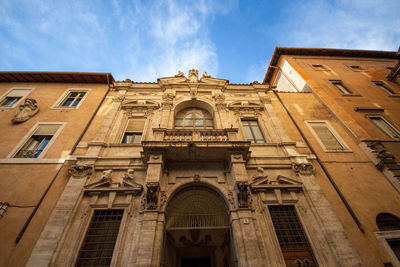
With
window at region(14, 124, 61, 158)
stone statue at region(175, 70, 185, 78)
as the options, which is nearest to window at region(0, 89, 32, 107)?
window at region(14, 124, 61, 158)

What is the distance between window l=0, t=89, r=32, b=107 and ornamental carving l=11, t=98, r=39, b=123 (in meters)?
1.53

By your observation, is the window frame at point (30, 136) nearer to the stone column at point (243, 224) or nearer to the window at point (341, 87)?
the stone column at point (243, 224)

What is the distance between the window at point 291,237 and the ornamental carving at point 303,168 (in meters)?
1.67

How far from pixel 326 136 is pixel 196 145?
772 centimetres

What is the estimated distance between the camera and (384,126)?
1052 centimetres

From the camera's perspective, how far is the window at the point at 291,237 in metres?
5.79

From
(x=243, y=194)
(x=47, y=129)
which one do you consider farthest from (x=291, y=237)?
(x=47, y=129)

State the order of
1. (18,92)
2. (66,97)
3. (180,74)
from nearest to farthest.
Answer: (66,97)
(18,92)
(180,74)

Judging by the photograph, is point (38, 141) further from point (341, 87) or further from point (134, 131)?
point (341, 87)

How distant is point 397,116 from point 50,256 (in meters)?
18.8

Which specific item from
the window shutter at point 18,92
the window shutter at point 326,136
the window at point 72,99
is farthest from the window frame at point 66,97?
the window shutter at point 326,136

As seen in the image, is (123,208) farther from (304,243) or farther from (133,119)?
(304,243)

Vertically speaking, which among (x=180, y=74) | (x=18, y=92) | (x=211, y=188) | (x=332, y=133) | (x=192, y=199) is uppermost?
(x=180, y=74)

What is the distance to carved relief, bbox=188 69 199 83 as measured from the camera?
1280 centimetres
